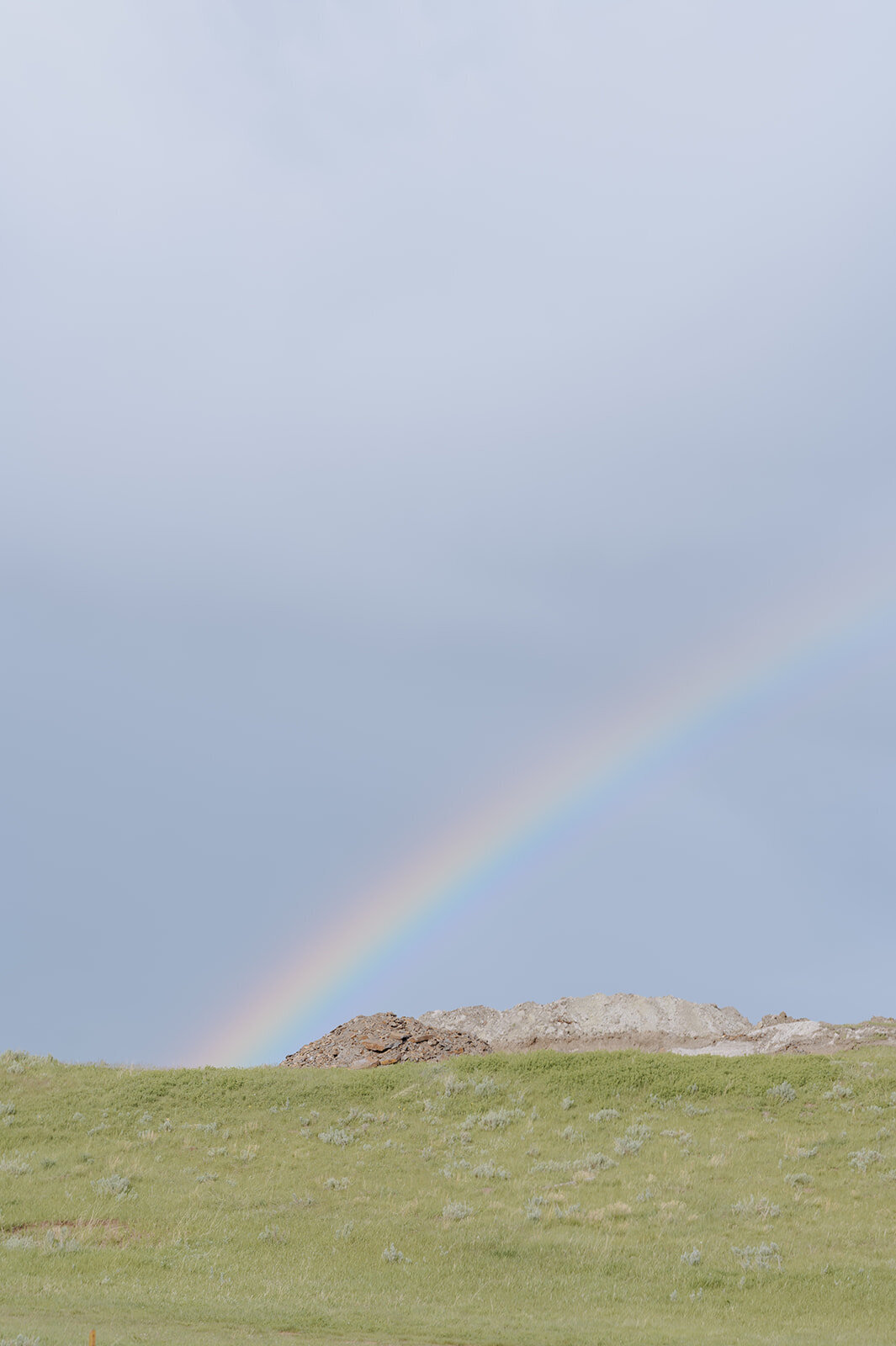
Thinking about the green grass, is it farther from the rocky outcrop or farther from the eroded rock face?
the rocky outcrop

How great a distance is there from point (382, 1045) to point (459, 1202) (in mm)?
23744

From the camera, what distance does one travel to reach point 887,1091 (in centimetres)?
3186

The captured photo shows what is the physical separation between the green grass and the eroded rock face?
1004 centimetres

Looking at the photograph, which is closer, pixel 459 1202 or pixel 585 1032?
pixel 459 1202

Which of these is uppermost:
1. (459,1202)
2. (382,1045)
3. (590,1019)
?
(590,1019)

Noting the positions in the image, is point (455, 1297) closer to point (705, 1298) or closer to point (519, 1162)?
point (705, 1298)

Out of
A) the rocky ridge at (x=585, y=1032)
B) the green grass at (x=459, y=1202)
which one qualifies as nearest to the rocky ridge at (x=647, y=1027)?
the rocky ridge at (x=585, y=1032)

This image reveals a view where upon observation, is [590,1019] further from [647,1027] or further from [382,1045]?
[382,1045]

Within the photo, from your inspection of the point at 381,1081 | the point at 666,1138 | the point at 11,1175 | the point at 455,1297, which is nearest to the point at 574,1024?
the point at 381,1081


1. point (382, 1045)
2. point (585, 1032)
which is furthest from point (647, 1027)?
point (382, 1045)

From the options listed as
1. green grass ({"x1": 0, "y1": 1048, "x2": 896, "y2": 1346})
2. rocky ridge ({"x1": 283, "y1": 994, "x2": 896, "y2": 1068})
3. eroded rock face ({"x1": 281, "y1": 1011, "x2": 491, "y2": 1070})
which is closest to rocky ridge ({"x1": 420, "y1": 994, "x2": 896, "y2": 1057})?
rocky ridge ({"x1": 283, "y1": 994, "x2": 896, "y2": 1068})

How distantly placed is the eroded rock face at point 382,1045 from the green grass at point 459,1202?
10.0m

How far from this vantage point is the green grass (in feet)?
58.3

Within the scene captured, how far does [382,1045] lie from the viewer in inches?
1877
